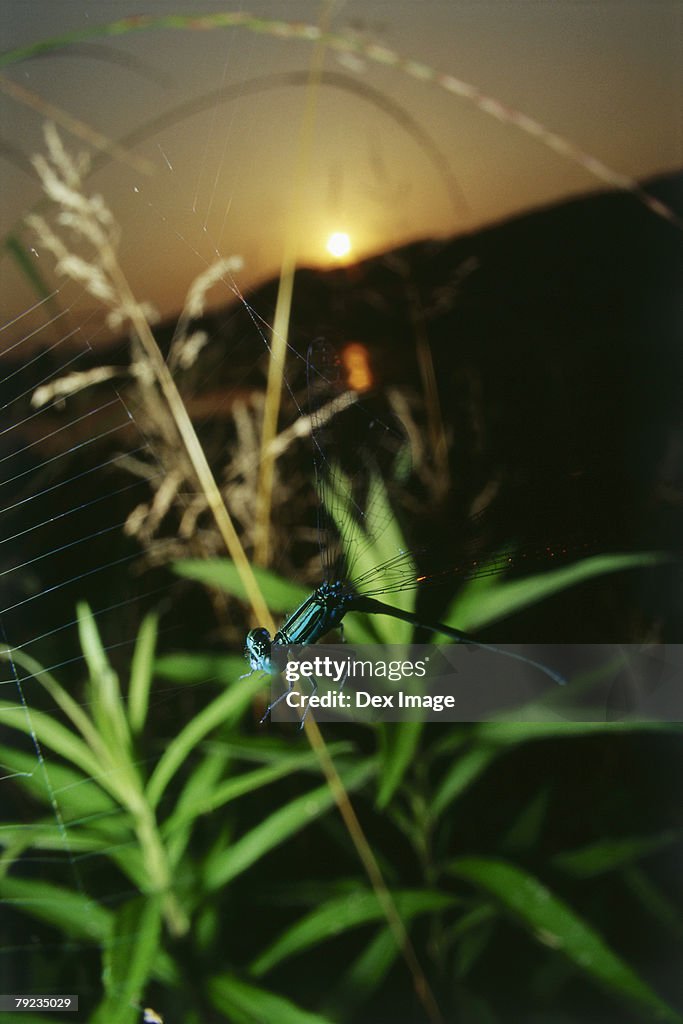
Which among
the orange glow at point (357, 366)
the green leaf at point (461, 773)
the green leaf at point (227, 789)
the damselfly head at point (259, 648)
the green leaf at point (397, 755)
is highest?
the orange glow at point (357, 366)

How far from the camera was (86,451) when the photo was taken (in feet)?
2.35

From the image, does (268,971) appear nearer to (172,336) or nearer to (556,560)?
(556,560)

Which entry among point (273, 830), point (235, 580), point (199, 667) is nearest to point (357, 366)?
point (235, 580)

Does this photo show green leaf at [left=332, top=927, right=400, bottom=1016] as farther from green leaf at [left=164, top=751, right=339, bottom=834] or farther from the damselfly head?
the damselfly head

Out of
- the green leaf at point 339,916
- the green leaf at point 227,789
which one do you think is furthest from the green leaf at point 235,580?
the green leaf at point 339,916

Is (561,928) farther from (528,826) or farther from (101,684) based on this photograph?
(101,684)

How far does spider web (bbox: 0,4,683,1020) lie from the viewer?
69 cm

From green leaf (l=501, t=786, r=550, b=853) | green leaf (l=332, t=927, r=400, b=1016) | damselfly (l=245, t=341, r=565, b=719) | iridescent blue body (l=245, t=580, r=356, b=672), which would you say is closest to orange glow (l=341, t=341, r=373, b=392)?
damselfly (l=245, t=341, r=565, b=719)

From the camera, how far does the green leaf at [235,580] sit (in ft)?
2.29

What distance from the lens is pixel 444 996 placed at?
2.27 feet

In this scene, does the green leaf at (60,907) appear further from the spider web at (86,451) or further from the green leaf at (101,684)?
the green leaf at (101,684)

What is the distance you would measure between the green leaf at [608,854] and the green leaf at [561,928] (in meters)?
0.04

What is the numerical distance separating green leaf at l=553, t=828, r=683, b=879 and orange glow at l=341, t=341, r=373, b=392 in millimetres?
530

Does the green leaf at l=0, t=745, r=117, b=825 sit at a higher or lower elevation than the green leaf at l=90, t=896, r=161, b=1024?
higher
